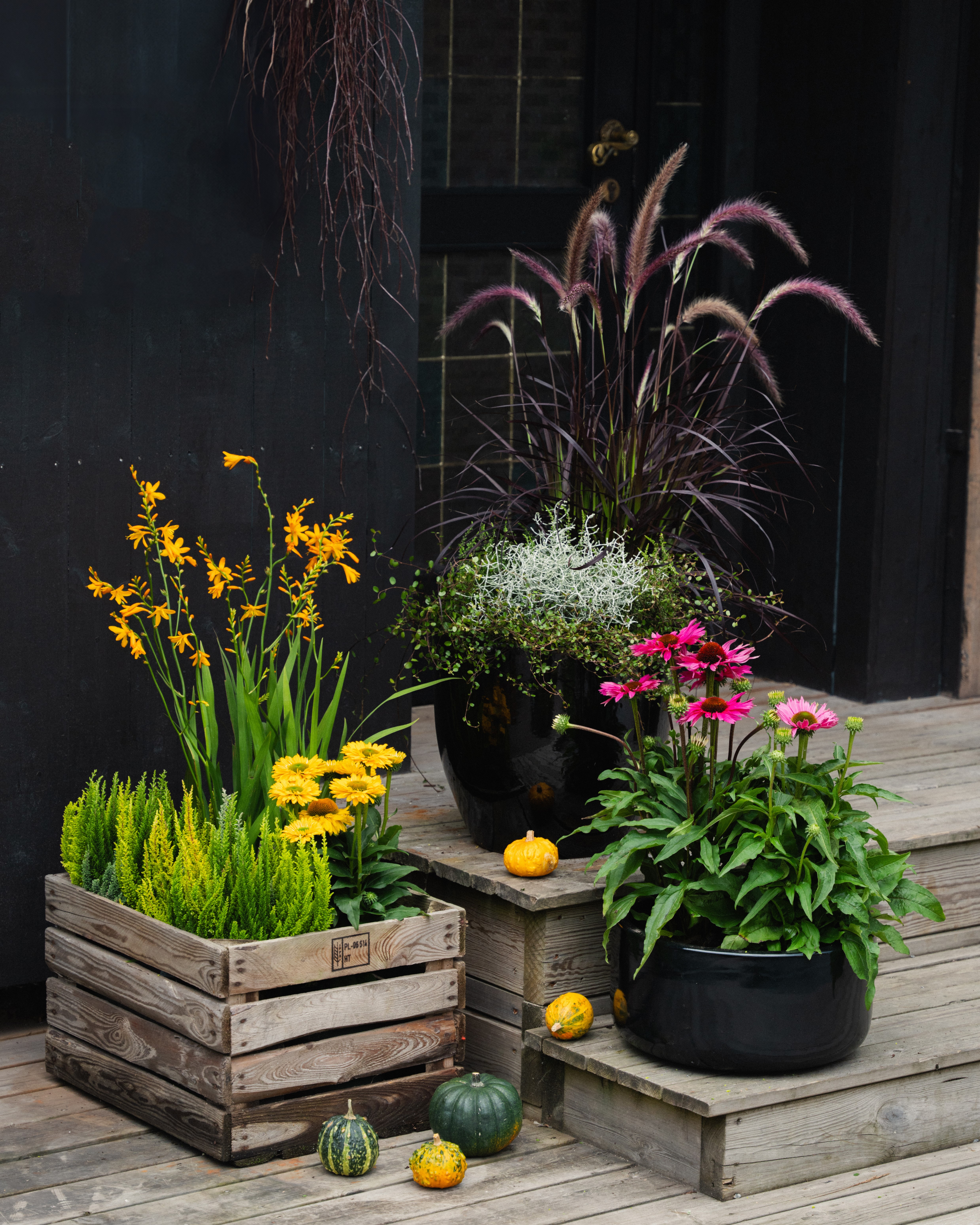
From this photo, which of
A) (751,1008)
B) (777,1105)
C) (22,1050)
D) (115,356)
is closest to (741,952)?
(751,1008)

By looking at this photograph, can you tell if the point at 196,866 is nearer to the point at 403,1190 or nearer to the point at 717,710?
the point at 403,1190

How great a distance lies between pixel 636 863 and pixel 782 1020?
34 centimetres

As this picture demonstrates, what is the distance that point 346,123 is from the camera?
339 centimetres

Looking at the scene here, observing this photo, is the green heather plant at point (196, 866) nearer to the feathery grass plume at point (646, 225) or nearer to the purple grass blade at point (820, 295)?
the feathery grass plume at point (646, 225)

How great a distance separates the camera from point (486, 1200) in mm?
2727

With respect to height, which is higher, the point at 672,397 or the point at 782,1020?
the point at 672,397

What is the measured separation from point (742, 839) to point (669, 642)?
329 mm

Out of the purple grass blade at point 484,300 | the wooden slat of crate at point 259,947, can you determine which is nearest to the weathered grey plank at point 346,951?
the wooden slat of crate at point 259,947

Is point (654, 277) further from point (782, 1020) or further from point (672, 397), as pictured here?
point (782, 1020)

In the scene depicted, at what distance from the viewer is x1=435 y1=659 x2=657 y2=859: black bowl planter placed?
3.09m

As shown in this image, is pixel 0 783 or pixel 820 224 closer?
pixel 0 783

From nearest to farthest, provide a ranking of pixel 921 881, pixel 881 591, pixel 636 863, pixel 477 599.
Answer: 1. pixel 636 863
2. pixel 477 599
3. pixel 921 881
4. pixel 881 591

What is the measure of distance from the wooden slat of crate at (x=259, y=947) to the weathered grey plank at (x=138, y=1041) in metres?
0.10

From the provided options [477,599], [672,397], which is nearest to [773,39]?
[672,397]
